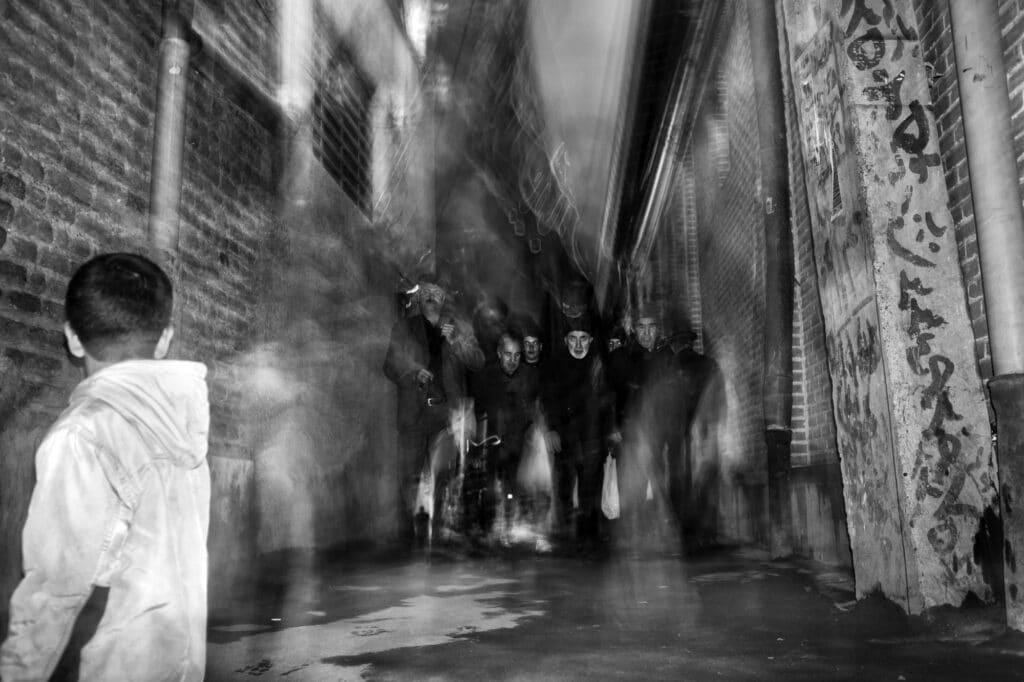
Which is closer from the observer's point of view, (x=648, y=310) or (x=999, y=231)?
(x=999, y=231)

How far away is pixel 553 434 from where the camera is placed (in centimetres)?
794

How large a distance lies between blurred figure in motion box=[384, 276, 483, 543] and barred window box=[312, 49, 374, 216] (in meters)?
1.68

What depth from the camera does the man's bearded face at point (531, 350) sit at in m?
8.15

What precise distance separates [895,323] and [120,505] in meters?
3.33

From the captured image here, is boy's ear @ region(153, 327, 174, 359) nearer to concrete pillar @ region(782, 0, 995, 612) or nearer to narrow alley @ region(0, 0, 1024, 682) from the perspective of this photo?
narrow alley @ region(0, 0, 1024, 682)

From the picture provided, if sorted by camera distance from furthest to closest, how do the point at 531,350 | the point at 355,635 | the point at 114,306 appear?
the point at 531,350, the point at 355,635, the point at 114,306

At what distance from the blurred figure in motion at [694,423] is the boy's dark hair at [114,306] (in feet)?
19.4

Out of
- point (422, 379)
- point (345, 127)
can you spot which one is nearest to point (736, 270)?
point (422, 379)

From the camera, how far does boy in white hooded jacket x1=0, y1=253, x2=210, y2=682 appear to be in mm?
1646

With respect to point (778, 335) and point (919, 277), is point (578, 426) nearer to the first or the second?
point (778, 335)

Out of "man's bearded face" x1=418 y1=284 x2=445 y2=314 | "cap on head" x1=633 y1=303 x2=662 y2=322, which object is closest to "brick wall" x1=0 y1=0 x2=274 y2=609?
"man's bearded face" x1=418 y1=284 x2=445 y2=314

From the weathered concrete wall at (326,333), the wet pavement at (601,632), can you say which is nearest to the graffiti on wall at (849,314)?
the wet pavement at (601,632)

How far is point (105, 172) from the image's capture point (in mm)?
4309

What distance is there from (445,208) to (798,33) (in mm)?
11553
